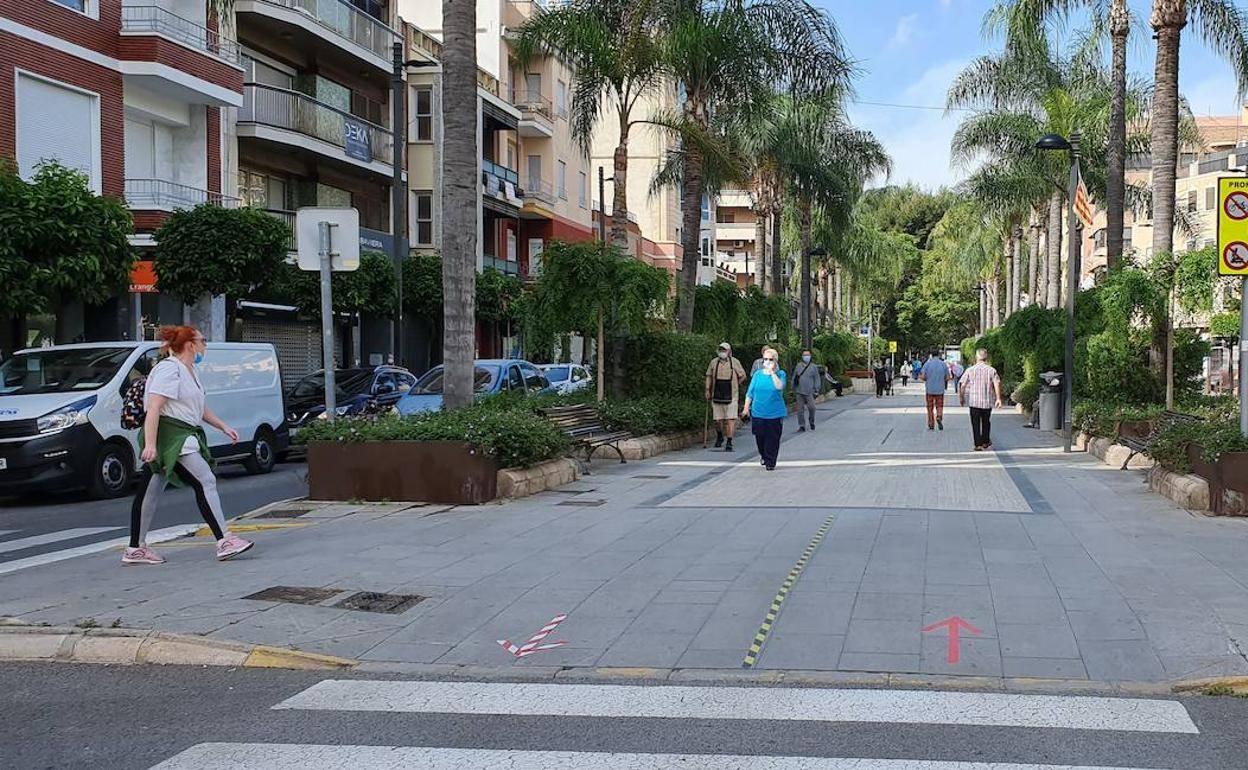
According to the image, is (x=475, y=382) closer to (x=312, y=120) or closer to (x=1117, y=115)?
(x=1117, y=115)

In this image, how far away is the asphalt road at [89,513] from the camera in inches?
410

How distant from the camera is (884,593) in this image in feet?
24.7

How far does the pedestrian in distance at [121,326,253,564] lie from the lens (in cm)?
832

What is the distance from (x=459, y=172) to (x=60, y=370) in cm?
570

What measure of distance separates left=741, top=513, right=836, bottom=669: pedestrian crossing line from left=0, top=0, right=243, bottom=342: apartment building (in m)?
16.7

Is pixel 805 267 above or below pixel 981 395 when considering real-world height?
above

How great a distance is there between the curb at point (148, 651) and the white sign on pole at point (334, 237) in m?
6.10

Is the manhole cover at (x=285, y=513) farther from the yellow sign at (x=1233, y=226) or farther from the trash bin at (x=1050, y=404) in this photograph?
the trash bin at (x=1050, y=404)

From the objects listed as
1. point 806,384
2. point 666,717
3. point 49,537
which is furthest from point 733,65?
point 666,717

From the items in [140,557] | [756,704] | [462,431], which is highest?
[462,431]

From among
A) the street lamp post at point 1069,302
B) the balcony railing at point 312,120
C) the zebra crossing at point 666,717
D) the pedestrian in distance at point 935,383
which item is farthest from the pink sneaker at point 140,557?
the balcony railing at point 312,120

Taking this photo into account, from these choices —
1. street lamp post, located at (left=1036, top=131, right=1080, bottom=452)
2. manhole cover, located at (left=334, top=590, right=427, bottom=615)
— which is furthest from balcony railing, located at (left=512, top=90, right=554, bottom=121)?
manhole cover, located at (left=334, top=590, right=427, bottom=615)

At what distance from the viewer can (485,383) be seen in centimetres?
2067

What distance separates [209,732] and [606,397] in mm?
15390
